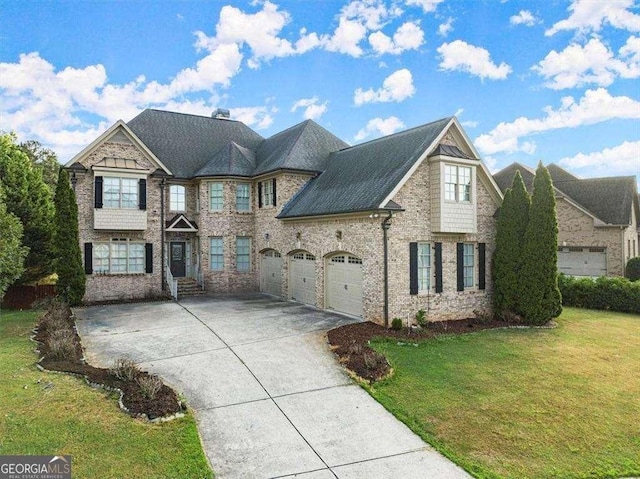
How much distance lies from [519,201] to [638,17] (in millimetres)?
6742

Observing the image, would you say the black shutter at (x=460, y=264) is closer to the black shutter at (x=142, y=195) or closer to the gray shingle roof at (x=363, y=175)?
the gray shingle roof at (x=363, y=175)

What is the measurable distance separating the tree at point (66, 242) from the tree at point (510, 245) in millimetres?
17754

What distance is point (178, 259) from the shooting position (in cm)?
2256

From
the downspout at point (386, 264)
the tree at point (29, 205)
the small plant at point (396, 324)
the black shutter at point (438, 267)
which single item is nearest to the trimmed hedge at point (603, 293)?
the black shutter at point (438, 267)

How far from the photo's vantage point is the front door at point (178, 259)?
22381 millimetres

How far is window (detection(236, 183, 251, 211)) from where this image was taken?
71.6ft

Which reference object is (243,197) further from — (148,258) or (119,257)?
(119,257)

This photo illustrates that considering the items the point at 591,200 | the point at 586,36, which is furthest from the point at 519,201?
the point at 591,200

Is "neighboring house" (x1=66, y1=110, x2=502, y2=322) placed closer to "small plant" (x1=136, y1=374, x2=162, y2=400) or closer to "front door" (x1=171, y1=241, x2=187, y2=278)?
"front door" (x1=171, y1=241, x2=187, y2=278)

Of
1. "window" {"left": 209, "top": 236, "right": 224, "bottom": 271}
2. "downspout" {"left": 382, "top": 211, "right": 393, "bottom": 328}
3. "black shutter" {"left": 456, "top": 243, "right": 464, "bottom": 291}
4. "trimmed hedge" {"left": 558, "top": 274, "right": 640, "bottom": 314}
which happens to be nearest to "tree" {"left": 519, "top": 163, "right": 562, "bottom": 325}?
"black shutter" {"left": 456, "top": 243, "right": 464, "bottom": 291}

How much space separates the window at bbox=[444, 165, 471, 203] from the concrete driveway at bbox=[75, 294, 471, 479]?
19.6ft

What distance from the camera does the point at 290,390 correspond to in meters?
8.81

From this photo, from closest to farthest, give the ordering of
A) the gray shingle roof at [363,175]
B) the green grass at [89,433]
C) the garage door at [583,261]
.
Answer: the green grass at [89,433] < the gray shingle roof at [363,175] < the garage door at [583,261]

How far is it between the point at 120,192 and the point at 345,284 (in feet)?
38.4
